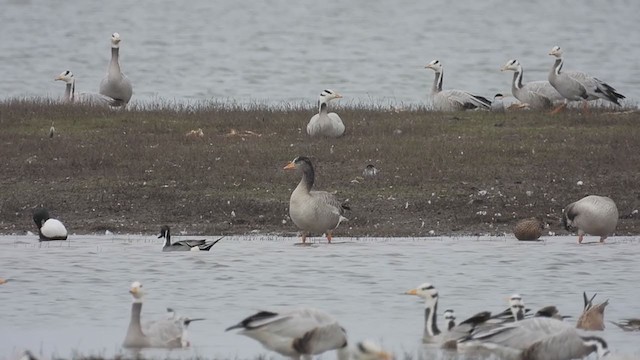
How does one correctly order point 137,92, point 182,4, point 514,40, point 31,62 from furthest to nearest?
point 182,4 → point 514,40 → point 31,62 → point 137,92

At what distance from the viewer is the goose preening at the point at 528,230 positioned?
59.6 feet

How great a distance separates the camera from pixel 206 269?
16688mm

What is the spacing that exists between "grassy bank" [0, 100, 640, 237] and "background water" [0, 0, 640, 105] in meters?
9.20

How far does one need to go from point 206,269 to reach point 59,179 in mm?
5097

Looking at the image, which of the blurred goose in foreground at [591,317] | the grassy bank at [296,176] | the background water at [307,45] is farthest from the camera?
the background water at [307,45]

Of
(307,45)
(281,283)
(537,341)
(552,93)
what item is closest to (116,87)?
(552,93)

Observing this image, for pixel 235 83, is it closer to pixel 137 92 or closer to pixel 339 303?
pixel 137 92

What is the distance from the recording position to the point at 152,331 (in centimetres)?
1244

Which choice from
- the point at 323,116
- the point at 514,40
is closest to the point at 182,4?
the point at 514,40

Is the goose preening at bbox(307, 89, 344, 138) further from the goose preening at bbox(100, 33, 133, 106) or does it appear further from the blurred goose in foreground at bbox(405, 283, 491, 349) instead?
the blurred goose in foreground at bbox(405, 283, 491, 349)

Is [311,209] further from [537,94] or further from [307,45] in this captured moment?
[307,45]

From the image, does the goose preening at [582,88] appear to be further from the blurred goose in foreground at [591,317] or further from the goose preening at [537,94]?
the blurred goose in foreground at [591,317]

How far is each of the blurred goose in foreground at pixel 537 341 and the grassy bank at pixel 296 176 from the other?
7.35 metres

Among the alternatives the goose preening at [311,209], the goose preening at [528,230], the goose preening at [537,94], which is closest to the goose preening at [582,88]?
the goose preening at [537,94]
